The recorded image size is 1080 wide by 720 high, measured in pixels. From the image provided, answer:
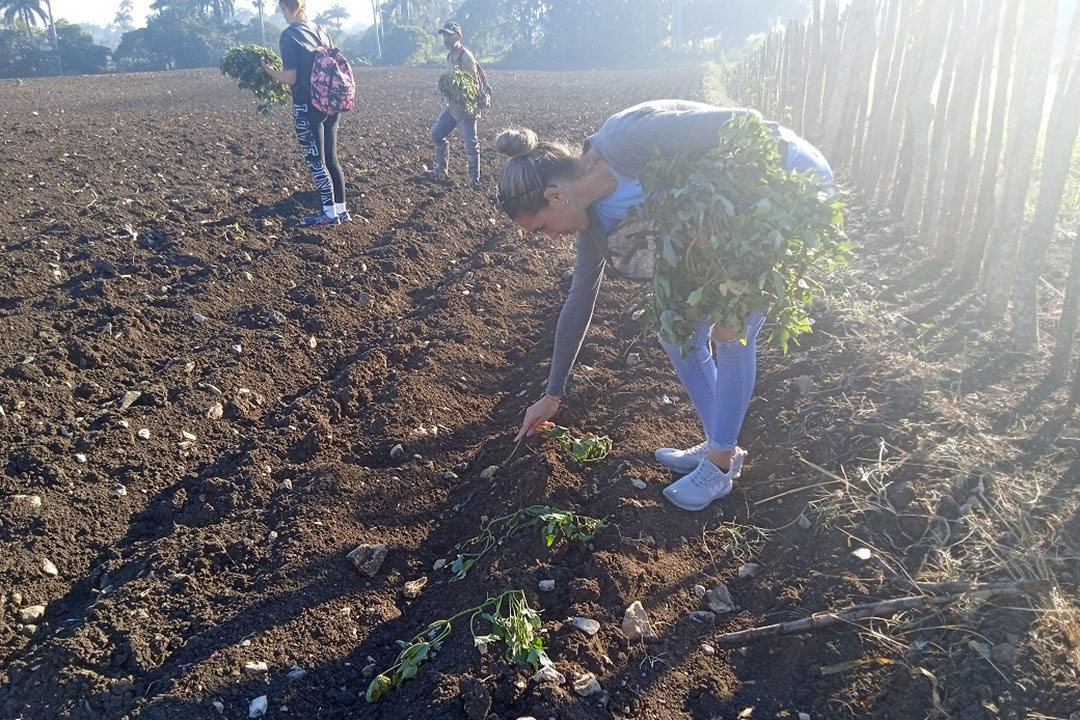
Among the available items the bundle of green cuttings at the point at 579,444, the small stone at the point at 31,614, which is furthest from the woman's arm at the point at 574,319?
the small stone at the point at 31,614

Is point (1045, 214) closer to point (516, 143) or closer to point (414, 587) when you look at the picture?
point (516, 143)

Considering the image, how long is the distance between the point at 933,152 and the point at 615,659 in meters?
5.21

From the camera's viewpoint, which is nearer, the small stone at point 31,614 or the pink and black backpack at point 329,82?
the small stone at point 31,614

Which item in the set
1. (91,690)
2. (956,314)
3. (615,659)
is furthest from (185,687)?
(956,314)

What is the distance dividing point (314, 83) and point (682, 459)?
15.2 ft

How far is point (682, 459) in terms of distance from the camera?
362 cm

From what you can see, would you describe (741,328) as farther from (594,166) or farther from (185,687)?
(185,687)

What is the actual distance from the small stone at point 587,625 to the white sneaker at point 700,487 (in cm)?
79

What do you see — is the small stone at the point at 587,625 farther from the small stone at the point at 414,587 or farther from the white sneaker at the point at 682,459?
the white sneaker at the point at 682,459

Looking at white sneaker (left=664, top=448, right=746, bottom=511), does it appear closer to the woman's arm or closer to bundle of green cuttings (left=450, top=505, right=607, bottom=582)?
bundle of green cuttings (left=450, top=505, right=607, bottom=582)

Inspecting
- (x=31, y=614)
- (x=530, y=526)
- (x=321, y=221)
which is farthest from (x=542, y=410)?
(x=321, y=221)

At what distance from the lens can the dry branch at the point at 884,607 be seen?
2.64m

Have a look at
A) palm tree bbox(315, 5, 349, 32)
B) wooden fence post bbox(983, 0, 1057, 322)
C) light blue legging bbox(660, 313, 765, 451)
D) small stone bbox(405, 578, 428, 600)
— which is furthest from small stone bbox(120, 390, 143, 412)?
palm tree bbox(315, 5, 349, 32)

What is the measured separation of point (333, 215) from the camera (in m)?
7.29
